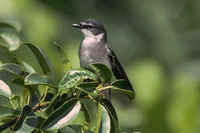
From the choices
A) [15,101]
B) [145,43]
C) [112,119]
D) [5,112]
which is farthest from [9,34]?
[145,43]

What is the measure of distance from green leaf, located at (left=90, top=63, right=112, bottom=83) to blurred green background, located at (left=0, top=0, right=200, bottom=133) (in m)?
1.60

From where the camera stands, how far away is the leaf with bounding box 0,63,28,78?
2.65m

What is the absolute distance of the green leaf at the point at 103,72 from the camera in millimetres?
2588

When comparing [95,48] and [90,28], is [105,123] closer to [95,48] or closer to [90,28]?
[95,48]

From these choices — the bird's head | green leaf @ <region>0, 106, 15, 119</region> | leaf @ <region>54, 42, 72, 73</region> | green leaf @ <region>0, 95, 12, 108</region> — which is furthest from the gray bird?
green leaf @ <region>0, 106, 15, 119</region>

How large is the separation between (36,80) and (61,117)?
0.22m

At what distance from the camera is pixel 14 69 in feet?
8.87

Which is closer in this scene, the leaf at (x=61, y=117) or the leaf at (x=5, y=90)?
the leaf at (x=61, y=117)

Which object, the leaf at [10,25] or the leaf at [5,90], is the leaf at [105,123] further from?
the leaf at [10,25]

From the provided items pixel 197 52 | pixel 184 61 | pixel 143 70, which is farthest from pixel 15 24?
pixel 197 52

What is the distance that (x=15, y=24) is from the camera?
2.90 meters

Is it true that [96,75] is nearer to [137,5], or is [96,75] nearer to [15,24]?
[15,24]

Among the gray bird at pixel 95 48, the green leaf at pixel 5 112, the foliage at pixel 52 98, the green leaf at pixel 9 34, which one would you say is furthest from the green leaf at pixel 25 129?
the gray bird at pixel 95 48

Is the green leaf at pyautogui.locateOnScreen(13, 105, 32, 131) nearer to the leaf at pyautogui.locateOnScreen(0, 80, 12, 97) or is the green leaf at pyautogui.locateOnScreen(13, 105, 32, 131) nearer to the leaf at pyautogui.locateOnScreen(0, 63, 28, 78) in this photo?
the leaf at pyautogui.locateOnScreen(0, 80, 12, 97)
